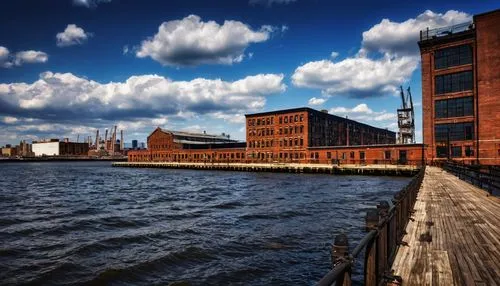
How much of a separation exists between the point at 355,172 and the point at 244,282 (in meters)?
53.5

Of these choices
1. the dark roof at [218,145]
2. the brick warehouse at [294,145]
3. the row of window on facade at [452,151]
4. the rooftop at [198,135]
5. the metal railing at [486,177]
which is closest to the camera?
the metal railing at [486,177]

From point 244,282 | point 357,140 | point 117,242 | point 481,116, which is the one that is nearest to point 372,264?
point 244,282

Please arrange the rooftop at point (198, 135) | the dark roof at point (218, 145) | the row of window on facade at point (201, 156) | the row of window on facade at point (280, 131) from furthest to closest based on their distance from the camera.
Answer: the rooftop at point (198, 135)
the dark roof at point (218, 145)
the row of window on facade at point (201, 156)
the row of window on facade at point (280, 131)

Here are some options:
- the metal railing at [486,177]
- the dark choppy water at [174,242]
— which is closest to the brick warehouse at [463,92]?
the metal railing at [486,177]

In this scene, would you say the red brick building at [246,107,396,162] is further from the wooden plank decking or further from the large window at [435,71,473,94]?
the wooden plank decking

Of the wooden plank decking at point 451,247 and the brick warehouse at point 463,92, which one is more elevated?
the brick warehouse at point 463,92

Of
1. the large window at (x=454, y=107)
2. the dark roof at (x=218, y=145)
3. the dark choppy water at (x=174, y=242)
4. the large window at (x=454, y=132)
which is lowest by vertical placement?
the dark choppy water at (x=174, y=242)

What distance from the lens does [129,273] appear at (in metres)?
11.7

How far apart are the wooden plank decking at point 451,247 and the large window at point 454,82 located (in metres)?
46.1

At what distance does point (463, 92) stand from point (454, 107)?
2.56 m

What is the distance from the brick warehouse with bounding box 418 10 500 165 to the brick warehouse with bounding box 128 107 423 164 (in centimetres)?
690

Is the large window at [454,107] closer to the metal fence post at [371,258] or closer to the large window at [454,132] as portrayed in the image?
the large window at [454,132]

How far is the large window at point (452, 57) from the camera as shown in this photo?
51531mm

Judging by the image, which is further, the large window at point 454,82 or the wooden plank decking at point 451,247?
the large window at point 454,82
